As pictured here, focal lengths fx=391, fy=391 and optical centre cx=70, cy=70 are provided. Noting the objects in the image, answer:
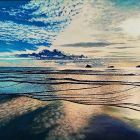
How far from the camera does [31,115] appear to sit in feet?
67.6

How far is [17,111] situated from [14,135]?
6.09m

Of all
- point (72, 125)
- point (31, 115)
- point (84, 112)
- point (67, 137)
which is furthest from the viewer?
point (84, 112)

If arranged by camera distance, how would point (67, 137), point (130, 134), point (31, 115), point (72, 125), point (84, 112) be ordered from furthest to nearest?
point (84, 112) → point (31, 115) → point (72, 125) → point (130, 134) → point (67, 137)

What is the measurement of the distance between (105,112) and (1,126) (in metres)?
7.57

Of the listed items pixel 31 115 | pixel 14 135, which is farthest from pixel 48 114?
pixel 14 135

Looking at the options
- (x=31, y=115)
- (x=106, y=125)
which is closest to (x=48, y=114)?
(x=31, y=115)

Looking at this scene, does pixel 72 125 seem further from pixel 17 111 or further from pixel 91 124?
pixel 17 111

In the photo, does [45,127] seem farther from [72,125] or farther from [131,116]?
[131,116]

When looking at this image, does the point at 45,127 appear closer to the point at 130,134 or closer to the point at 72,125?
the point at 72,125

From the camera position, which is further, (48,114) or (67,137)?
(48,114)

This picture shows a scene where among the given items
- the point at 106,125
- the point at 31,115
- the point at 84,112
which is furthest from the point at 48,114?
the point at 106,125

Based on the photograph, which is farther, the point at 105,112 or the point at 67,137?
the point at 105,112

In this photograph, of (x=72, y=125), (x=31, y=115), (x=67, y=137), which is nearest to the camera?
(x=67, y=137)

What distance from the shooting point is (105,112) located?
75.2ft
